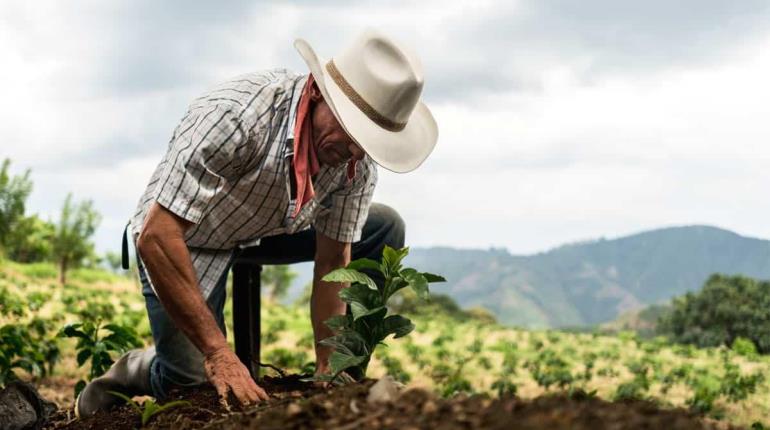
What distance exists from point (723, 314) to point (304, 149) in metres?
23.4

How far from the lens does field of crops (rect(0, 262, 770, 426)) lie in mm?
6461

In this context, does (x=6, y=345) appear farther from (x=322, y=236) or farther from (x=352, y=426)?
(x=352, y=426)

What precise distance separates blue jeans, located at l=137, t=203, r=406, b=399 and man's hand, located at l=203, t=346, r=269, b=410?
0.75 m

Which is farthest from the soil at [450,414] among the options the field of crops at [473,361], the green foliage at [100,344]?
the field of crops at [473,361]

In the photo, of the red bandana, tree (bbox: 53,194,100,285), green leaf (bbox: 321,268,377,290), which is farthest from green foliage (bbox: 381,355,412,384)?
tree (bbox: 53,194,100,285)

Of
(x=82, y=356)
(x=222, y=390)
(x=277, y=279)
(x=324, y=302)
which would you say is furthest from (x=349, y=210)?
(x=277, y=279)

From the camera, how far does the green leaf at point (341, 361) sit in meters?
3.05

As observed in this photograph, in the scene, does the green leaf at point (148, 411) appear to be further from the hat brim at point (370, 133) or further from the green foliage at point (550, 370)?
the green foliage at point (550, 370)

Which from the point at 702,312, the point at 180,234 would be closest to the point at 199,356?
the point at 180,234

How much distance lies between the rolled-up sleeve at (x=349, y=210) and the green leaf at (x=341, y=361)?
107 centimetres

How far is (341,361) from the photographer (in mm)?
3088

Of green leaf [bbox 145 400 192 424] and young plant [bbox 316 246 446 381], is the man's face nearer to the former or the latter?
young plant [bbox 316 246 446 381]

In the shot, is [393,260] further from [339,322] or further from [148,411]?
[148,411]

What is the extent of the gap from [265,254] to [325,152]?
122 centimetres
